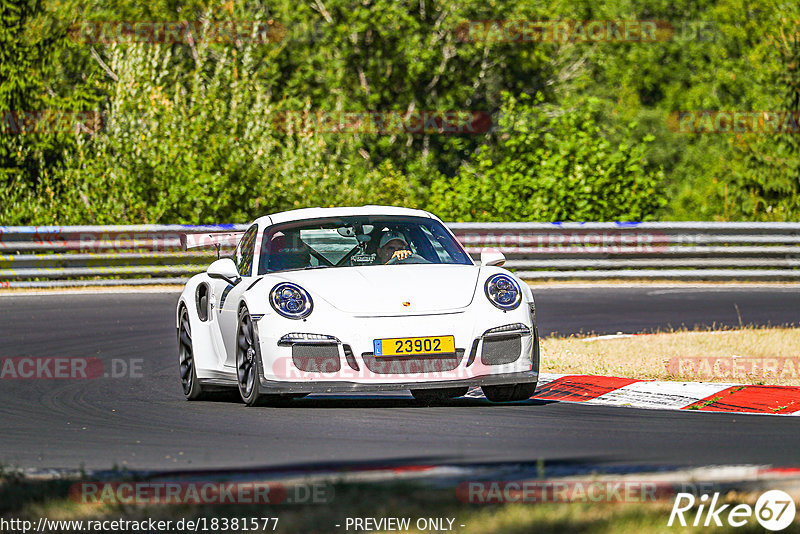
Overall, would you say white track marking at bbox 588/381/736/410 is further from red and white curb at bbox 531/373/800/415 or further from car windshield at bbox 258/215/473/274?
car windshield at bbox 258/215/473/274

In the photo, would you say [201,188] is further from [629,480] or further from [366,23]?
[629,480]

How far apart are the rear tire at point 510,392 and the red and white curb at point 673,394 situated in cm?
49

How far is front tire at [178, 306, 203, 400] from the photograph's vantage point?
10.5 metres

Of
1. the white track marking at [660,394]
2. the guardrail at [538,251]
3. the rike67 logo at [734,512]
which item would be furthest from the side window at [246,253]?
the guardrail at [538,251]

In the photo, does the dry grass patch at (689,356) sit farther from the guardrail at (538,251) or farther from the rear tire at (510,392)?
the guardrail at (538,251)

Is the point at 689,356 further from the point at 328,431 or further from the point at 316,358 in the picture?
the point at 328,431

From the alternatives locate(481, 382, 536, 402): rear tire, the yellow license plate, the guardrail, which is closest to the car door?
the yellow license plate

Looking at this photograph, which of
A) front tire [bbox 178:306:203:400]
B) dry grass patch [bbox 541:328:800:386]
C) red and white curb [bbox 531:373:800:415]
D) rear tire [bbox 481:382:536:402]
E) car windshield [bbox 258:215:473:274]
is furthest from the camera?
dry grass patch [bbox 541:328:800:386]

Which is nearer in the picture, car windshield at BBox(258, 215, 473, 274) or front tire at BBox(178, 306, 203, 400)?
car windshield at BBox(258, 215, 473, 274)

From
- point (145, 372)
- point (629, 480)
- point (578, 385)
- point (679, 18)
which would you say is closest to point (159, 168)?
point (145, 372)

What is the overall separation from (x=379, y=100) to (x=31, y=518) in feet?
118

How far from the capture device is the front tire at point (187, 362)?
10539mm

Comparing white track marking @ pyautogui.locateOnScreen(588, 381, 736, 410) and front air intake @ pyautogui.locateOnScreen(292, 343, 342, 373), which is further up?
front air intake @ pyautogui.locateOnScreen(292, 343, 342, 373)

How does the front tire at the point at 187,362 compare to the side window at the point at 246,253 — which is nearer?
the side window at the point at 246,253
